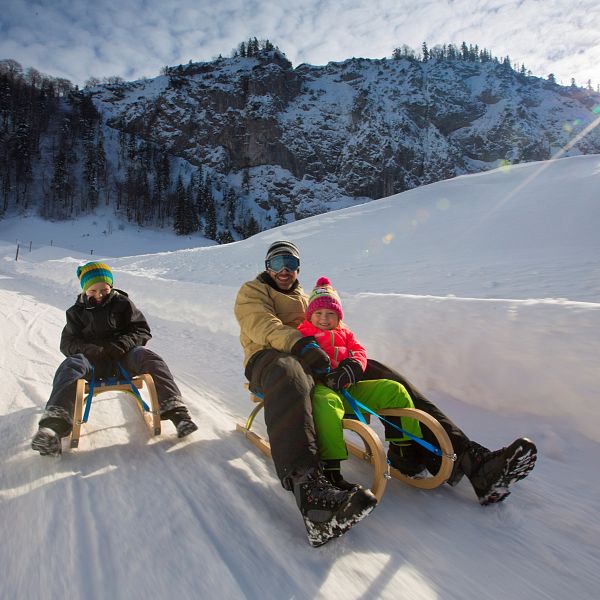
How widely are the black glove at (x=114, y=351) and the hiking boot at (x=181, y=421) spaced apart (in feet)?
2.46

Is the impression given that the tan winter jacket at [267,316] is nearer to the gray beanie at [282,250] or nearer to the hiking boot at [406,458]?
the gray beanie at [282,250]

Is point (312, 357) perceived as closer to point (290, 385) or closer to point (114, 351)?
point (290, 385)

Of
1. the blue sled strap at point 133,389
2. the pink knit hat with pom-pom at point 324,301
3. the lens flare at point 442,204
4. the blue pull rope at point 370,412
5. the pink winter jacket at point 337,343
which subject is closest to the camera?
the blue pull rope at point 370,412

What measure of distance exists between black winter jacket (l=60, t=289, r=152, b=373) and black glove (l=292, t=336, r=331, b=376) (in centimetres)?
152

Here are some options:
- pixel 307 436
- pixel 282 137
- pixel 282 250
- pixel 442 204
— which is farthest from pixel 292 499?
pixel 282 137

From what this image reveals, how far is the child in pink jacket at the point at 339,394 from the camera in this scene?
72.9 inches

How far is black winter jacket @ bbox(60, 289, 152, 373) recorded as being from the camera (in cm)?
285

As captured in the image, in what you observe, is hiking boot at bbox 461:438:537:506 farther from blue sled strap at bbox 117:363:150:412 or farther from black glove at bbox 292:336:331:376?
blue sled strap at bbox 117:363:150:412

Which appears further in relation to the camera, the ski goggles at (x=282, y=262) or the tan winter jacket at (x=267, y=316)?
the ski goggles at (x=282, y=262)

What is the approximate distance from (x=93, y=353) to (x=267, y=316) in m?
1.35

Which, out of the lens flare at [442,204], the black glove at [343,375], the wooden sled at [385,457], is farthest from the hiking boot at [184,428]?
the lens flare at [442,204]

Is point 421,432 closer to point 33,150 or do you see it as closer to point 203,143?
point 33,150

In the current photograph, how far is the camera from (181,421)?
8.13ft

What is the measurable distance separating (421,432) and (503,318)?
5.88 feet
